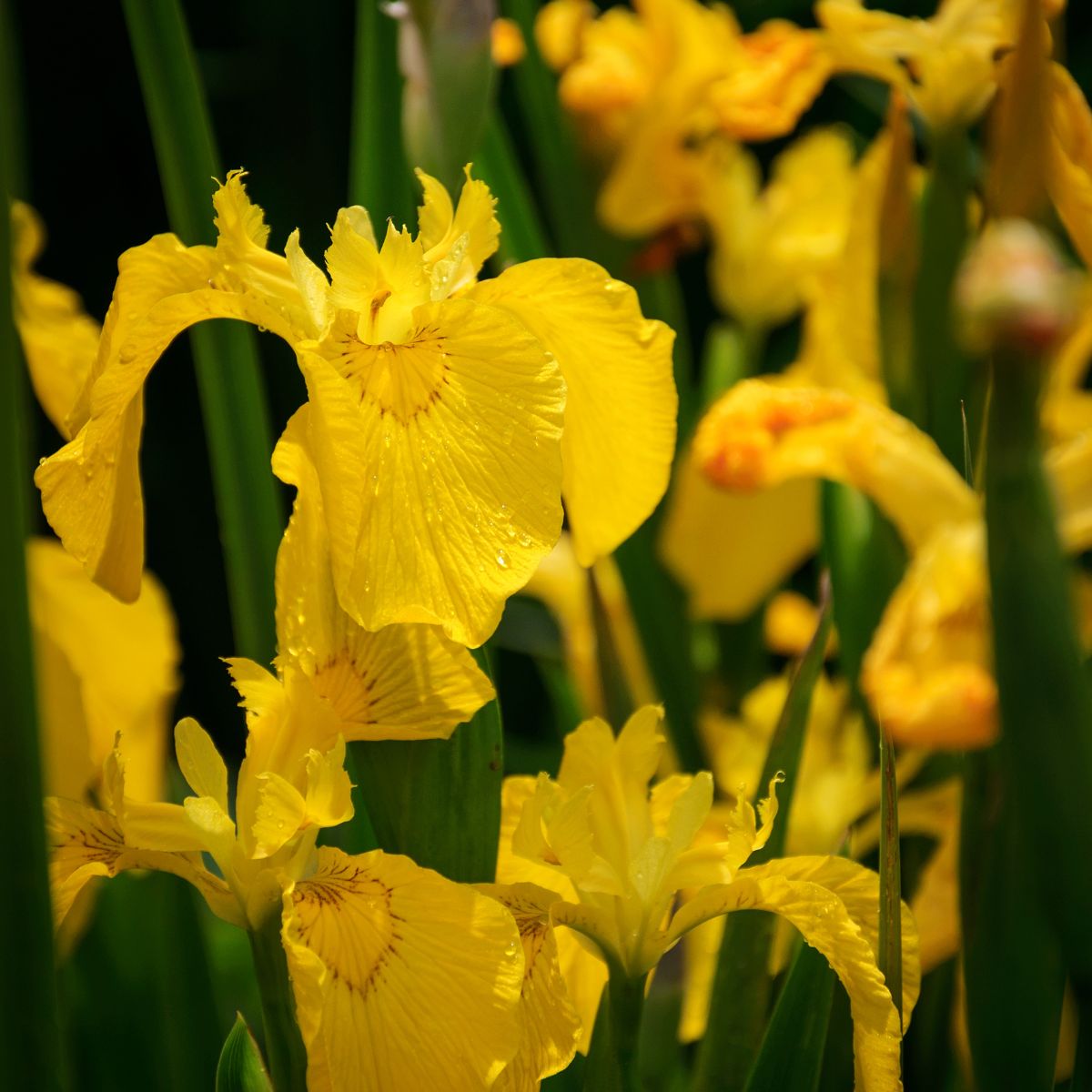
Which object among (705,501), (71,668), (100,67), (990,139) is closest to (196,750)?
(71,668)

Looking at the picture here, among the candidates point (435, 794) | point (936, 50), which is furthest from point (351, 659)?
point (936, 50)

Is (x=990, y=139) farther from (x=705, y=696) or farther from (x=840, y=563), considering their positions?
(x=705, y=696)

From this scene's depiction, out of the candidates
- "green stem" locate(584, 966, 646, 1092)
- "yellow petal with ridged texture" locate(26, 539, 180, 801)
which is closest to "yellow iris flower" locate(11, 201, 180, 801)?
"yellow petal with ridged texture" locate(26, 539, 180, 801)

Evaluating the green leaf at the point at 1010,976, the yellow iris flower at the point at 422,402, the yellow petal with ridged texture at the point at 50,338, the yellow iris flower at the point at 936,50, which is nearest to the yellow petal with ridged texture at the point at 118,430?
the yellow iris flower at the point at 422,402

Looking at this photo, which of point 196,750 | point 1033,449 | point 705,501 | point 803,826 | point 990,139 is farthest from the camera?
point 705,501

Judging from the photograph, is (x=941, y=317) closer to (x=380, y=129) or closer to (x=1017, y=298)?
(x=380, y=129)

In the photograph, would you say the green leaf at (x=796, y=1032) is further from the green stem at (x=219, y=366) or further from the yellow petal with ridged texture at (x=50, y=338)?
the yellow petal with ridged texture at (x=50, y=338)

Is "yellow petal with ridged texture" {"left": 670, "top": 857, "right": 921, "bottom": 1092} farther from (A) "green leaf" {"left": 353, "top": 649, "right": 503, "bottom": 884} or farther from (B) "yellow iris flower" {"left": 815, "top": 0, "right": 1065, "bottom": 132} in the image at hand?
(B) "yellow iris flower" {"left": 815, "top": 0, "right": 1065, "bottom": 132}
